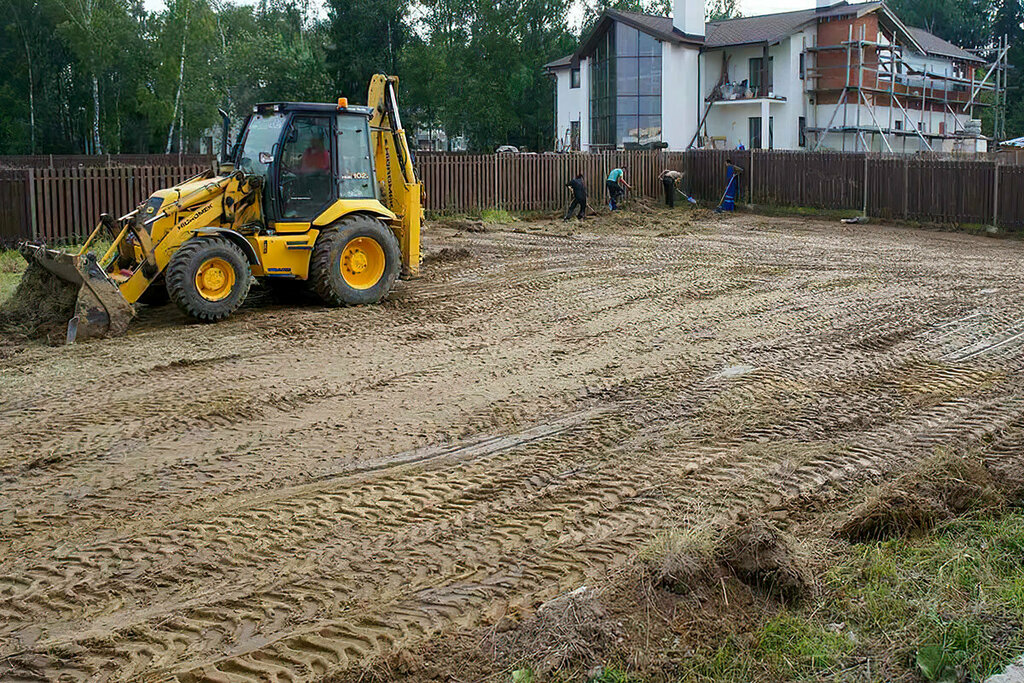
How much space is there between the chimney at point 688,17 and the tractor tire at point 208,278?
35.0 m

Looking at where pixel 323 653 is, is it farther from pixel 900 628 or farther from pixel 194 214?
pixel 194 214

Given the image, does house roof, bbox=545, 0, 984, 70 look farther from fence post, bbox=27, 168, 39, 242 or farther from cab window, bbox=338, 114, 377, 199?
cab window, bbox=338, 114, 377, 199

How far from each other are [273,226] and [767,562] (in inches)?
343

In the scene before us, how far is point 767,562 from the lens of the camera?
5375 mm

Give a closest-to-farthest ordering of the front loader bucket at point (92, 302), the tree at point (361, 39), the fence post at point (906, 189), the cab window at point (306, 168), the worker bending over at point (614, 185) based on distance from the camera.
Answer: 1. the front loader bucket at point (92, 302)
2. the cab window at point (306, 168)
3. the fence post at point (906, 189)
4. the worker bending over at point (614, 185)
5. the tree at point (361, 39)

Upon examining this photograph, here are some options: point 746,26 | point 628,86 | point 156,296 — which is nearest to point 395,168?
point 156,296

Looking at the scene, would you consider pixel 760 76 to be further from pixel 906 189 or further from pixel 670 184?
pixel 906 189

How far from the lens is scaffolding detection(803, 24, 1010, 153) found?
143 ft

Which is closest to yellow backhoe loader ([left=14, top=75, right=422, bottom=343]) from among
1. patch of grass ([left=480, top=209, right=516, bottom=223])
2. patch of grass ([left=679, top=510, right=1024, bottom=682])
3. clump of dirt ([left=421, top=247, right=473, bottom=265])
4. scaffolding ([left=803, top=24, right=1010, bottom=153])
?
A: clump of dirt ([left=421, top=247, right=473, bottom=265])

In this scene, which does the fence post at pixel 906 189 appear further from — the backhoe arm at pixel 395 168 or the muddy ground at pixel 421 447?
the backhoe arm at pixel 395 168

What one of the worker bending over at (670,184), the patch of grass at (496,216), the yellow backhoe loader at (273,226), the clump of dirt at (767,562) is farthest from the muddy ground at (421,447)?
the worker bending over at (670,184)

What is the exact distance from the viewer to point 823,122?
1769 inches

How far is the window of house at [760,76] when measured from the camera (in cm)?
4394

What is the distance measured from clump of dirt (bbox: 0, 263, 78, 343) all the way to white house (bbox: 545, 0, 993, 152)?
33.1 meters
